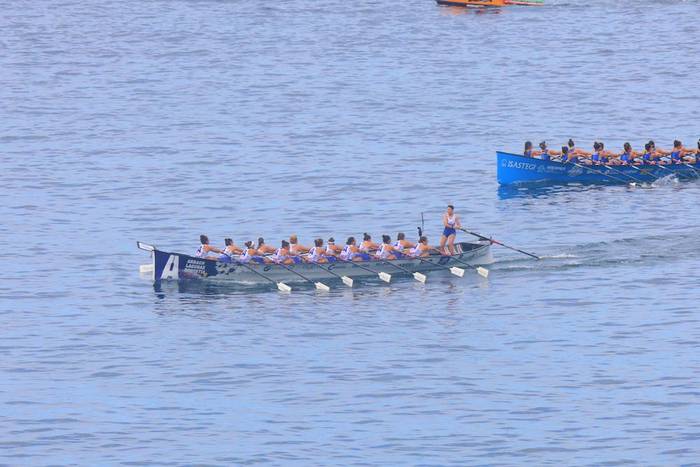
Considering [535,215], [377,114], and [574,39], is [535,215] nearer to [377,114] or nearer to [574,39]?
[377,114]

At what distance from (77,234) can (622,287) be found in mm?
28717

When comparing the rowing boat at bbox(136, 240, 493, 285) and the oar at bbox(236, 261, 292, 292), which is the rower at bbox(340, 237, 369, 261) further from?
the oar at bbox(236, 261, 292, 292)

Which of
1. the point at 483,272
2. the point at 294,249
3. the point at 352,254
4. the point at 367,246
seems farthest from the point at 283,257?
the point at 483,272

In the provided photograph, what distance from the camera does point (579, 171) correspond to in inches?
3644

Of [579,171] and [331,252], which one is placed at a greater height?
[579,171]

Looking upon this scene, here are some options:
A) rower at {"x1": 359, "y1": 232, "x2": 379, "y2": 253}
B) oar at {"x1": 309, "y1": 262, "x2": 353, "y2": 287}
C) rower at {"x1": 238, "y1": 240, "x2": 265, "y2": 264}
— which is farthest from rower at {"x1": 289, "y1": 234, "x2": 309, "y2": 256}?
rower at {"x1": 359, "y1": 232, "x2": 379, "y2": 253}

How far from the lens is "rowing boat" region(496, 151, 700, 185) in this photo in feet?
303

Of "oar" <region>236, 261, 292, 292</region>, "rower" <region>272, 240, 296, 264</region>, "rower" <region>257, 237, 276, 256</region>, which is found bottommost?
"oar" <region>236, 261, 292, 292</region>

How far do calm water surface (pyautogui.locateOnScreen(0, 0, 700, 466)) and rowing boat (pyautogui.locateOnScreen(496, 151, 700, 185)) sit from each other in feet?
2.49

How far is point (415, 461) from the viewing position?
5506 centimetres

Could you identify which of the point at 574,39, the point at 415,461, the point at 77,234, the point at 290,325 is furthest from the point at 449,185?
the point at 574,39

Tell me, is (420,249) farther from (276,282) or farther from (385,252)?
(276,282)

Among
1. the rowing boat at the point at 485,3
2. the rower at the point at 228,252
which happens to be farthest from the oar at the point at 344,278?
the rowing boat at the point at 485,3

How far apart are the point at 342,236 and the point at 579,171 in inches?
631
